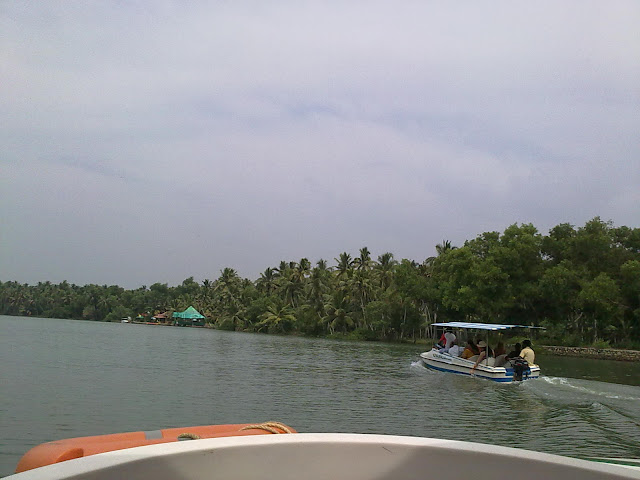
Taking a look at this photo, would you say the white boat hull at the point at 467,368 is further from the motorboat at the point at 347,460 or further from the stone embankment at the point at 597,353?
the stone embankment at the point at 597,353

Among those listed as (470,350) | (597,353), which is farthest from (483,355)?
(597,353)

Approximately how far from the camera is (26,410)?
520 inches

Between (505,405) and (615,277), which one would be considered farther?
(615,277)

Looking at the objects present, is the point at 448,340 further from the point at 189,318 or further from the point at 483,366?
the point at 189,318

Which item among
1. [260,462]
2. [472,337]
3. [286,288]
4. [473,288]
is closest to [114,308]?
[286,288]

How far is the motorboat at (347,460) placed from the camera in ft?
6.61

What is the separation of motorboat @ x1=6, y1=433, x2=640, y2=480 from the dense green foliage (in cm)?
4868

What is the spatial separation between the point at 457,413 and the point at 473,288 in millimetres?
40544

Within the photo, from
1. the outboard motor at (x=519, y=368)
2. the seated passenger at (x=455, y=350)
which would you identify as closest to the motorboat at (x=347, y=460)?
the outboard motor at (x=519, y=368)

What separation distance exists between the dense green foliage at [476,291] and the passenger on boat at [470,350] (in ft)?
84.8

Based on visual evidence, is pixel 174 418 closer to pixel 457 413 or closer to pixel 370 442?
pixel 457 413

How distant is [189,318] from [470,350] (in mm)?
95502

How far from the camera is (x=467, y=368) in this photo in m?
23.2

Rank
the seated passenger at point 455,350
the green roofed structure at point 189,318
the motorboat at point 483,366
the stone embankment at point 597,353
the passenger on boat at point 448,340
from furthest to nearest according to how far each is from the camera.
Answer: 1. the green roofed structure at point 189,318
2. the stone embankment at point 597,353
3. the passenger on boat at point 448,340
4. the seated passenger at point 455,350
5. the motorboat at point 483,366
